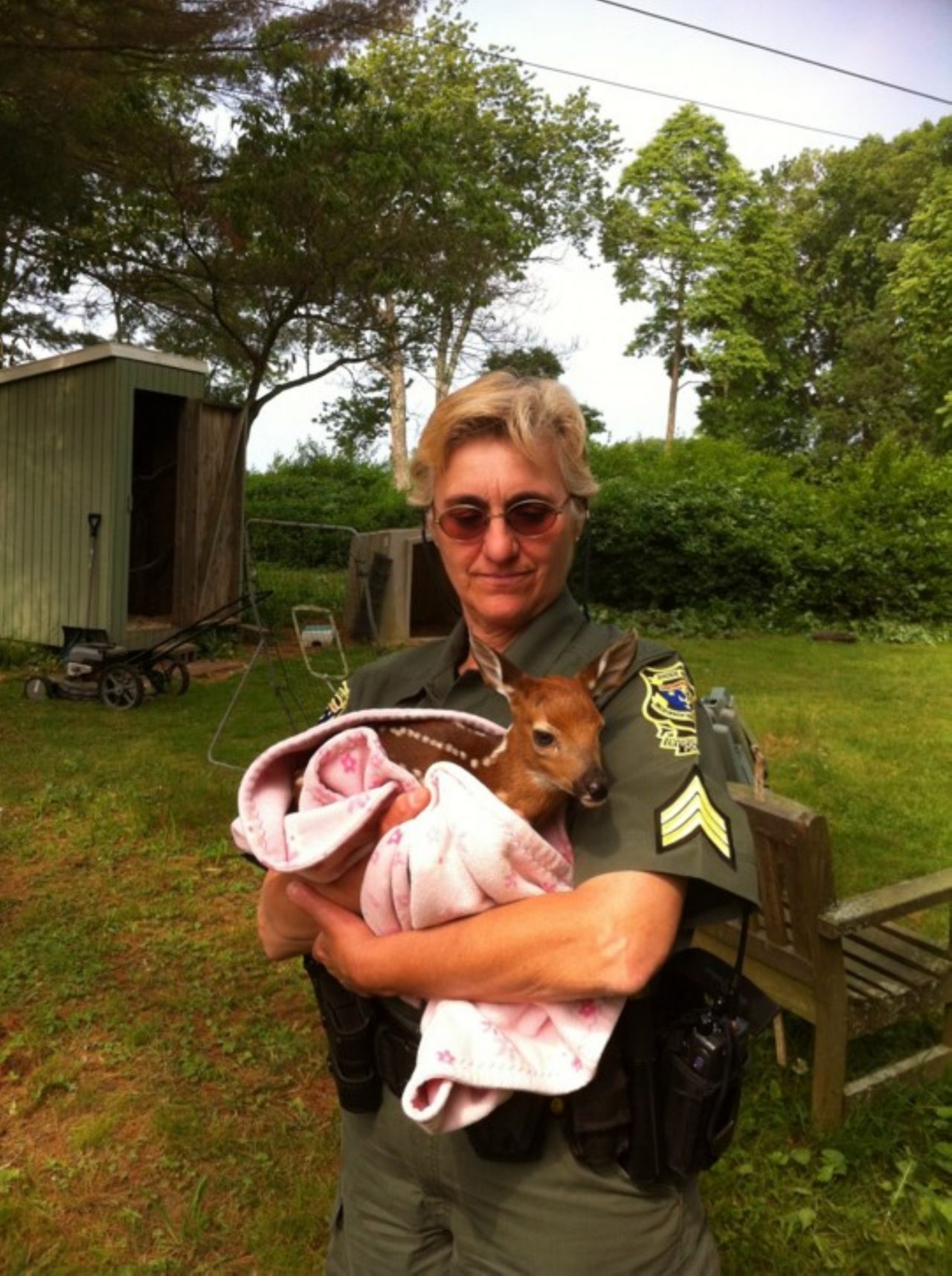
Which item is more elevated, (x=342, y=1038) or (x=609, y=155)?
(x=609, y=155)

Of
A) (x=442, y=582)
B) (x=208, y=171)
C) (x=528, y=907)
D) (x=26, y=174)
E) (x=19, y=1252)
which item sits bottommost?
(x=19, y=1252)

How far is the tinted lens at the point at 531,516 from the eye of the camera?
1.66 metres

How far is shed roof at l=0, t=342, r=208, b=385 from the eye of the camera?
1135 cm

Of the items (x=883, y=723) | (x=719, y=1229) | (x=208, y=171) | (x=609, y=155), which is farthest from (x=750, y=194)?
(x=719, y=1229)

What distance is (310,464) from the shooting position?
1217 inches

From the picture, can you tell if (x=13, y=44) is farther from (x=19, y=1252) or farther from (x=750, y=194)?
(x=750, y=194)

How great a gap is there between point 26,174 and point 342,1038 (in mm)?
10671

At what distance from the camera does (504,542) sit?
1648mm

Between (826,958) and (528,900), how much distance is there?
8.14 feet

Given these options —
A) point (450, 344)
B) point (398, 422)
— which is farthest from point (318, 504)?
point (398, 422)

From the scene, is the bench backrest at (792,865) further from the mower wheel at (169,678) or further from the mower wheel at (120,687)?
the mower wheel at (169,678)

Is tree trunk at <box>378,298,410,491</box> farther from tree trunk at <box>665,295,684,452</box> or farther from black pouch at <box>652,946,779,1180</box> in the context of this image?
black pouch at <box>652,946,779,1180</box>

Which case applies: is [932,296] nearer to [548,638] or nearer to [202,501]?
[202,501]

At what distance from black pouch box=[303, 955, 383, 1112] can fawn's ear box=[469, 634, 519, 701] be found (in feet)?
1.99
